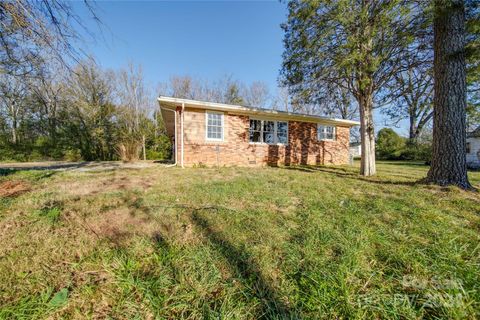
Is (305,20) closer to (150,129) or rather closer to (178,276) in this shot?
(178,276)

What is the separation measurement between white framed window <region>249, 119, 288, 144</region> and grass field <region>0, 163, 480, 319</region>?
6263 millimetres

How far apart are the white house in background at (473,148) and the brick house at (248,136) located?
11.0 m

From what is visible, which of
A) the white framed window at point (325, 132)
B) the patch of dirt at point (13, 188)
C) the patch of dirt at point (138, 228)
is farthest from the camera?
the white framed window at point (325, 132)

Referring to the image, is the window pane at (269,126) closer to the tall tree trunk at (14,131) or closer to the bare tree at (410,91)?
the bare tree at (410,91)

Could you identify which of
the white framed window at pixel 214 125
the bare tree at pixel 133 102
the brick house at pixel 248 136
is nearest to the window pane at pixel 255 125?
the brick house at pixel 248 136

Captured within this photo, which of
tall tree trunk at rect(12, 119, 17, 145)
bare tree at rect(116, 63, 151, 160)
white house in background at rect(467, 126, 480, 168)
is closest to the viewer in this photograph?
white house in background at rect(467, 126, 480, 168)

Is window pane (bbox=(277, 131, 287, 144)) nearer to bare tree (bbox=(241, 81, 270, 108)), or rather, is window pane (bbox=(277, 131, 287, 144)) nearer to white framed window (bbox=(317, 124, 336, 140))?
white framed window (bbox=(317, 124, 336, 140))

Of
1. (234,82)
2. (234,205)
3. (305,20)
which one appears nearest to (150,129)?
(234,82)

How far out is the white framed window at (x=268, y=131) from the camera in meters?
9.32

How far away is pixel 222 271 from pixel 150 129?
52.6 feet

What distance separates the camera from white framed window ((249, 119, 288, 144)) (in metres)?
9.32

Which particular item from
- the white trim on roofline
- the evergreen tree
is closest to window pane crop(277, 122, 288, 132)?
the white trim on roofline

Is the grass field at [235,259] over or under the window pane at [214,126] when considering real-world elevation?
under

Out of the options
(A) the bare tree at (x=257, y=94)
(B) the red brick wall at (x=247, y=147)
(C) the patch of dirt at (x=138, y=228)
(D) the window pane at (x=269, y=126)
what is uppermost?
(A) the bare tree at (x=257, y=94)
